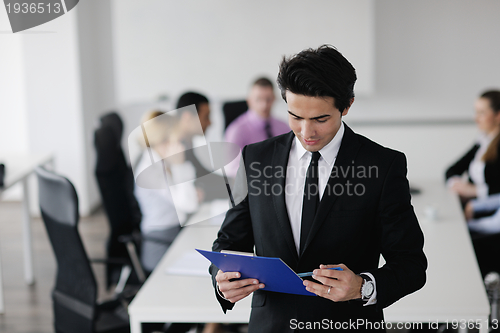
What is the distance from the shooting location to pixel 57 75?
4984mm

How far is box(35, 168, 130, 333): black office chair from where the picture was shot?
198 centimetres

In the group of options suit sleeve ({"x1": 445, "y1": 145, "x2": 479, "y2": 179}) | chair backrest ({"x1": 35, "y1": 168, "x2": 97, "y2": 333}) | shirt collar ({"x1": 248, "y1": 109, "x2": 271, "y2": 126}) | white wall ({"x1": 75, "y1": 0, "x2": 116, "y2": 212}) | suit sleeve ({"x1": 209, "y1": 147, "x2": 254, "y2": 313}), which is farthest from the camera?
white wall ({"x1": 75, "y1": 0, "x2": 116, "y2": 212})

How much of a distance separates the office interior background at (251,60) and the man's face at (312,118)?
12.3 ft

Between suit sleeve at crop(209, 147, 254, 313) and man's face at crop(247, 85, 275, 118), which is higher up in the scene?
man's face at crop(247, 85, 275, 118)

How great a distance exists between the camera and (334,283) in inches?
47.9

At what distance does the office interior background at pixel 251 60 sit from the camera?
496 centimetres

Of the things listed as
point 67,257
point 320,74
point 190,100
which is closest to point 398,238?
point 320,74

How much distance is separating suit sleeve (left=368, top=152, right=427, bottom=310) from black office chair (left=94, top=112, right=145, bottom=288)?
5.84 ft

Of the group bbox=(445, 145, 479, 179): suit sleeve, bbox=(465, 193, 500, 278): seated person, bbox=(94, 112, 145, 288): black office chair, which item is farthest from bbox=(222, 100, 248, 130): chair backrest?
bbox=(465, 193, 500, 278): seated person

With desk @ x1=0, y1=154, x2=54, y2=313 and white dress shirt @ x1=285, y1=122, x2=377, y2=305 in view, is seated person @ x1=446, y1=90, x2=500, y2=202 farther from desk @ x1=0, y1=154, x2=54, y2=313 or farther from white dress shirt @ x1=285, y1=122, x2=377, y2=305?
desk @ x1=0, y1=154, x2=54, y2=313

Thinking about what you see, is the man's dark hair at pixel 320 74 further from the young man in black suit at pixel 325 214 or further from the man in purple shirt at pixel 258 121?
the man in purple shirt at pixel 258 121

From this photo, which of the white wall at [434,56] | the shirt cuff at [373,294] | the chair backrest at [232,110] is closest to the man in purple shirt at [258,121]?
the chair backrest at [232,110]

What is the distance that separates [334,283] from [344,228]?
158 millimetres

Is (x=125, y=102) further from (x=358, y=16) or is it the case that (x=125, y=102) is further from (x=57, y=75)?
(x=358, y=16)
